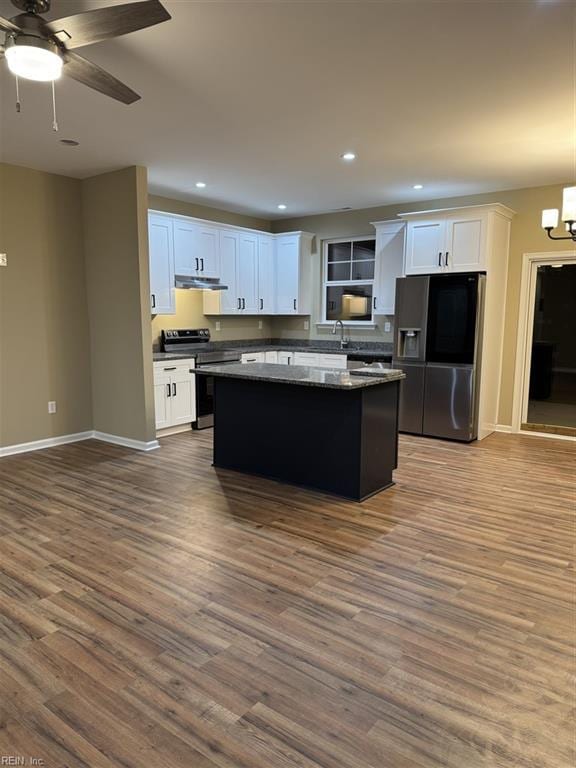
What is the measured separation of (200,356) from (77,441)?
1.65 metres

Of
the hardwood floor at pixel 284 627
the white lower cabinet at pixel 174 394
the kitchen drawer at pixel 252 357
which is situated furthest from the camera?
the kitchen drawer at pixel 252 357

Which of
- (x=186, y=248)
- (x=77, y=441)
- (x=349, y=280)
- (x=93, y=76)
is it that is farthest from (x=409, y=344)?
(x=93, y=76)

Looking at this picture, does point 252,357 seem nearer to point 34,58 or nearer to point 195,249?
point 195,249

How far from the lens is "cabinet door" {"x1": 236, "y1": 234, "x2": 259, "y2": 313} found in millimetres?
6770

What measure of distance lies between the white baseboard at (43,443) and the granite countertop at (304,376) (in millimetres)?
2103

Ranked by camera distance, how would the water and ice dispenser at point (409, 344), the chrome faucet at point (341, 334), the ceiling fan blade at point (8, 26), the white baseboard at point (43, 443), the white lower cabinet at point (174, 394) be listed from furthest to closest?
the chrome faucet at point (341, 334), the water and ice dispenser at point (409, 344), the white lower cabinet at point (174, 394), the white baseboard at point (43, 443), the ceiling fan blade at point (8, 26)

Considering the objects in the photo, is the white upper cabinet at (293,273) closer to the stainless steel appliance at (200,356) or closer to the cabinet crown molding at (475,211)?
the stainless steel appliance at (200,356)

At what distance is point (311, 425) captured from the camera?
394cm

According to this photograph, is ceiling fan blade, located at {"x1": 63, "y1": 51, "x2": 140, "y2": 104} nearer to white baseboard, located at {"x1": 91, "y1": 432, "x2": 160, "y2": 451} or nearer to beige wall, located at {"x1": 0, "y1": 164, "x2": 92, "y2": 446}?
beige wall, located at {"x1": 0, "y1": 164, "x2": 92, "y2": 446}

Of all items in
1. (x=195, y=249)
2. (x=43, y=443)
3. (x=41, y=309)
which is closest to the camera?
(x=41, y=309)

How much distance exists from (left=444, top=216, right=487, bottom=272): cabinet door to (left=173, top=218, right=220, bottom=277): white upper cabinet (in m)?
→ 2.81

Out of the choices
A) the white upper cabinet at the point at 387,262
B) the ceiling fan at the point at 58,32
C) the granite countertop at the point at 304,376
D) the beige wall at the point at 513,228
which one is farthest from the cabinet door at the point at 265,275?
the ceiling fan at the point at 58,32

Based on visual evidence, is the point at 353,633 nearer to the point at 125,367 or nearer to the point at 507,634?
the point at 507,634

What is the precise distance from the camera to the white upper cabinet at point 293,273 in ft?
23.5
